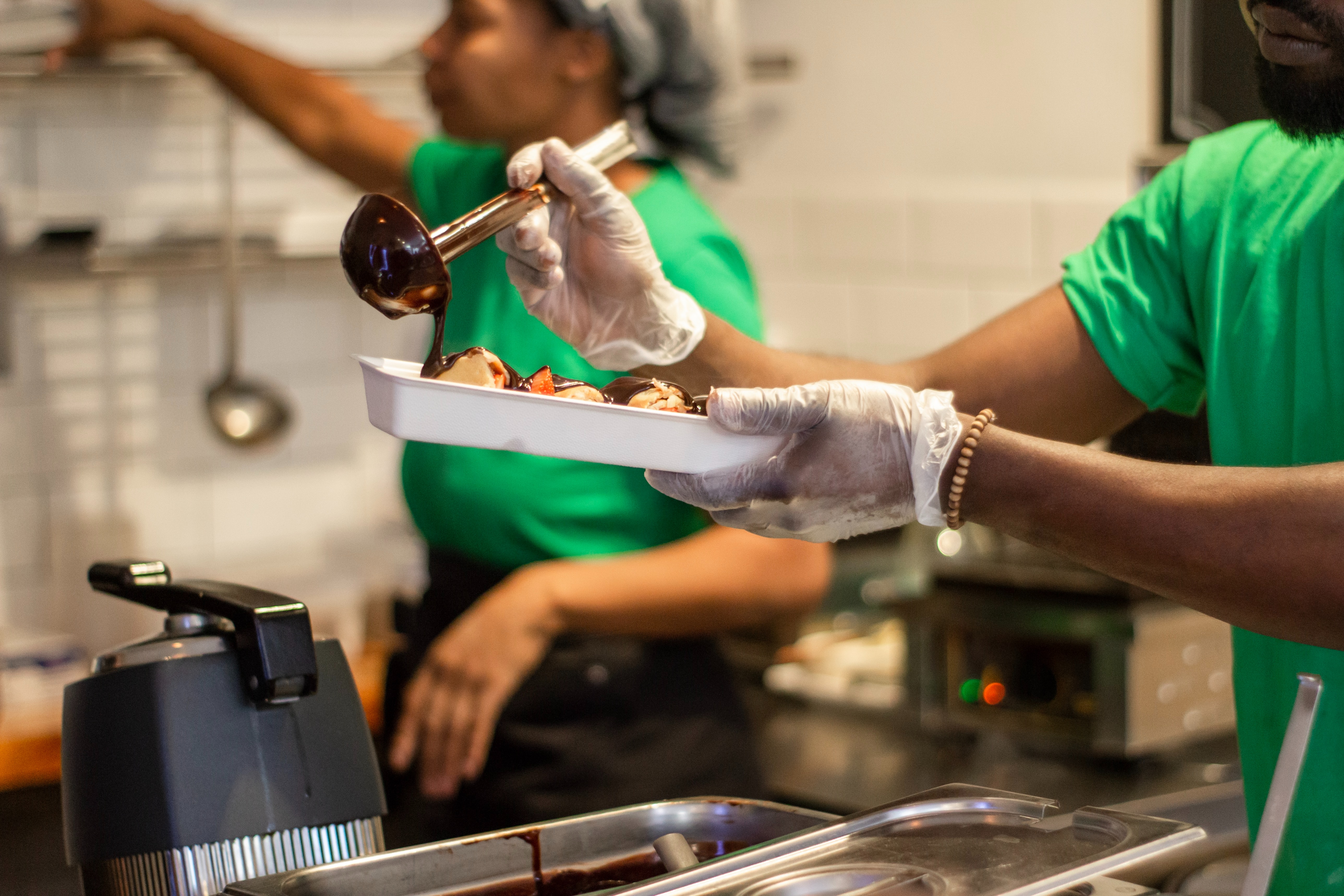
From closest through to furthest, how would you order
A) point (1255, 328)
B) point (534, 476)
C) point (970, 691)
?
point (1255, 328), point (534, 476), point (970, 691)

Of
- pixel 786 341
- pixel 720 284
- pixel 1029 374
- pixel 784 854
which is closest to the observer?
pixel 784 854

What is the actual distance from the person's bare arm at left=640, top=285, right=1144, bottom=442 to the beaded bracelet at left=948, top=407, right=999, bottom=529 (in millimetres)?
293

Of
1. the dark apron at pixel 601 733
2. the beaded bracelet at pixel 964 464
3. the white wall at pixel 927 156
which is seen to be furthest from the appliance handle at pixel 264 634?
the white wall at pixel 927 156

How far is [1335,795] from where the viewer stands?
99cm

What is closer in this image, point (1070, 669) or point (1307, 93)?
point (1307, 93)

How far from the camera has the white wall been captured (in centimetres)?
241

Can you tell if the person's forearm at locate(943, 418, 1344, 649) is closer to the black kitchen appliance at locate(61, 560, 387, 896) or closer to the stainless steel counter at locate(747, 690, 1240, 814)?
the black kitchen appliance at locate(61, 560, 387, 896)

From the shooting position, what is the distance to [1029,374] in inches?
45.8

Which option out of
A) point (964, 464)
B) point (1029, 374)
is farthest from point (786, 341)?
point (964, 464)

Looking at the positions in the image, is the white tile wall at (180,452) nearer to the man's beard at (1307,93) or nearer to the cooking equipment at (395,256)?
the cooking equipment at (395,256)

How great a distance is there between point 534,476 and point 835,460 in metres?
0.79

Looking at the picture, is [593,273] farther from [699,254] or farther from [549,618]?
[549,618]

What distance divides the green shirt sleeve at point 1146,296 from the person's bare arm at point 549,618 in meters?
0.59

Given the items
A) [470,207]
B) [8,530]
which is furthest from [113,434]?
[470,207]
